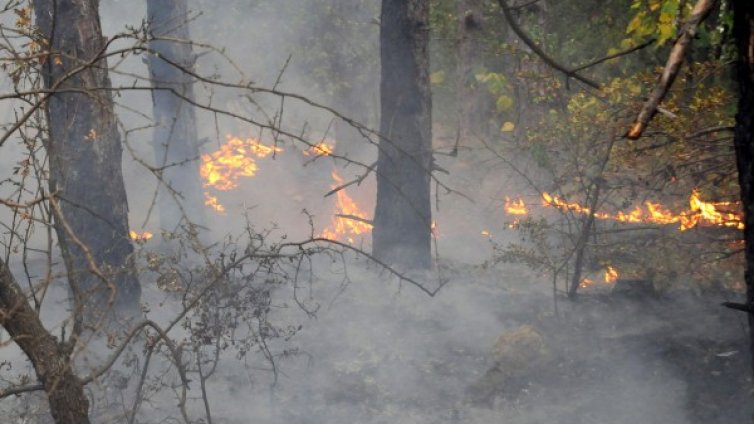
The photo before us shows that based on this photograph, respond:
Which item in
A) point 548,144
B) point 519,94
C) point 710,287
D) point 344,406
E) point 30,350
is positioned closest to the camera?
point 30,350

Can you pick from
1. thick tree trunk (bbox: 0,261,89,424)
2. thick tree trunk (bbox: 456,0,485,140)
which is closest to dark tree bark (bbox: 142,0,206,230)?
thick tree trunk (bbox: 456,0,485,140)

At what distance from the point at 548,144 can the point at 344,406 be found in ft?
20.4

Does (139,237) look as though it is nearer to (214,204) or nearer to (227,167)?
(214,204)

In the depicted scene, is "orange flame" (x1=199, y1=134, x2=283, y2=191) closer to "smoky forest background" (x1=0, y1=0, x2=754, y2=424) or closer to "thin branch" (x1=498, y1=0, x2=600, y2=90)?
"smoky forest background" (x1=0, y1=0, x2=754, y2=424)

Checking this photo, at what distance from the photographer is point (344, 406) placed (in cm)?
787

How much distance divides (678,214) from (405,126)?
4382 millimetres

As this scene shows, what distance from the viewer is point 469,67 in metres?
17.1

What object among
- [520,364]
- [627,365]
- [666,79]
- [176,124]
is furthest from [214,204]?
[666,79]

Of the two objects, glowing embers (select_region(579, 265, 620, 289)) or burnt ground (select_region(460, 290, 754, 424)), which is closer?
burnt ground (select_region(460, 290, 754, 424))

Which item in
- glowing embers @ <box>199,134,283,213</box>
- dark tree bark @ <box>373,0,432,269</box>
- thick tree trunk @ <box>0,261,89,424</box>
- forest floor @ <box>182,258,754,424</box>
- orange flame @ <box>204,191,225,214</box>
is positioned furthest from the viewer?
glowing embers @ <box>199,134,283,213</box>

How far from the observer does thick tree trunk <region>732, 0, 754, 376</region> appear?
122 inches

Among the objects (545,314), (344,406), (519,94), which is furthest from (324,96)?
(344,406)

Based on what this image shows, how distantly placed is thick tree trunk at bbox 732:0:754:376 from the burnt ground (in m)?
4.37

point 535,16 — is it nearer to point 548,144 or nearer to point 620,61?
point 620,61
